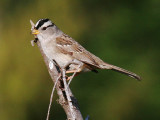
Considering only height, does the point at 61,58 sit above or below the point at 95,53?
below

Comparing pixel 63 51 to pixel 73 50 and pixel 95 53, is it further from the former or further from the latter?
pixel 95 53

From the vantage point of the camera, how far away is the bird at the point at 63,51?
375 centimetres

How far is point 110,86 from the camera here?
208 inches

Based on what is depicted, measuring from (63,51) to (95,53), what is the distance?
1570mm

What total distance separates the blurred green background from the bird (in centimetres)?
131

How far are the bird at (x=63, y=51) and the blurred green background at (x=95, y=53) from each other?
131 centimetres

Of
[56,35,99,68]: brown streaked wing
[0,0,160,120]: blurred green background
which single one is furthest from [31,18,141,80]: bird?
[0,0,160,120]: blurred green background

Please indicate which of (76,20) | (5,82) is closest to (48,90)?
(5,82)

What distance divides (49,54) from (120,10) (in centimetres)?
247

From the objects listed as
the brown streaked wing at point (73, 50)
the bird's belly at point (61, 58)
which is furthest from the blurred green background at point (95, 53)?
the bird's belly at point (61, 58)

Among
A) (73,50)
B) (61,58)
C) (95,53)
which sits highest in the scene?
(95,53)

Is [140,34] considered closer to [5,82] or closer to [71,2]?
[71,2]

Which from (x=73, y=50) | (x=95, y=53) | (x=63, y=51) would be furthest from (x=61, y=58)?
(x=95, y=53)

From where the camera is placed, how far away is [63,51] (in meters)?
3.82
